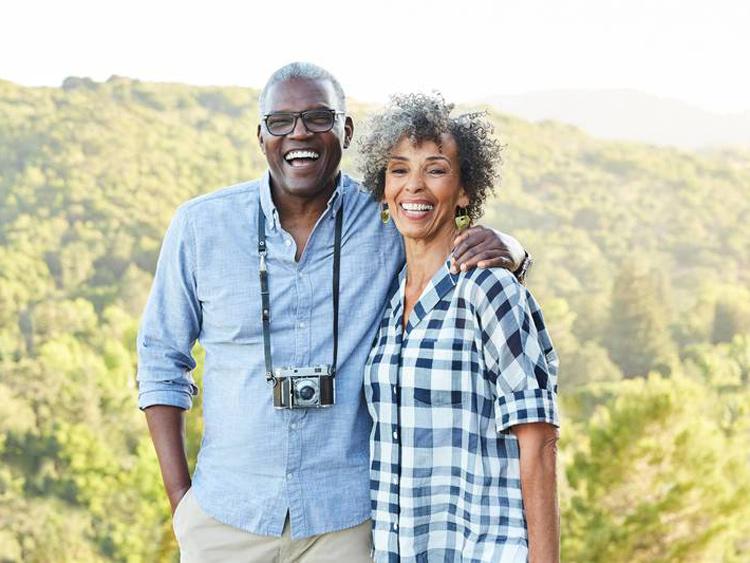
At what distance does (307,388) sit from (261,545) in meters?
0.37

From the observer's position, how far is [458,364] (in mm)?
2104

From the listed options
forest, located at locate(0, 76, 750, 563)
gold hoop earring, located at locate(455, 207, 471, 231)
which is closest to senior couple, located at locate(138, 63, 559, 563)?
gold hoop earring, located at locate(455, 207, 471, 231)

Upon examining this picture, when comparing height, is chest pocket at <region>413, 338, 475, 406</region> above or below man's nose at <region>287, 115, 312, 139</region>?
below

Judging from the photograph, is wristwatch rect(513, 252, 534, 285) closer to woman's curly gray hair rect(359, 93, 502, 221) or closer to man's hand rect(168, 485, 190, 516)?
woman's curly gray hair rect(359, 93, 502, 221)

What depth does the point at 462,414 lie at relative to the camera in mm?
2107

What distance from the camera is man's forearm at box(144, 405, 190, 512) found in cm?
257

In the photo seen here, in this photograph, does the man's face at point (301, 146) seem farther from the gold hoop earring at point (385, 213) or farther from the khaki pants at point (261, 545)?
the khaki pants at point (261, 545)

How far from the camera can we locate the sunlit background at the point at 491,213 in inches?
782

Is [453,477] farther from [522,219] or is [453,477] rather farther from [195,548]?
[522,219]

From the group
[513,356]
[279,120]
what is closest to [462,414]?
[513,356]

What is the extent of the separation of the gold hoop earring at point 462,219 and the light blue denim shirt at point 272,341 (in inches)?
8.2

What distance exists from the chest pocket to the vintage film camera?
26 centimetres

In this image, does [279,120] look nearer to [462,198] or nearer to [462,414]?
[462,198]

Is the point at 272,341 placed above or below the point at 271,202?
below
